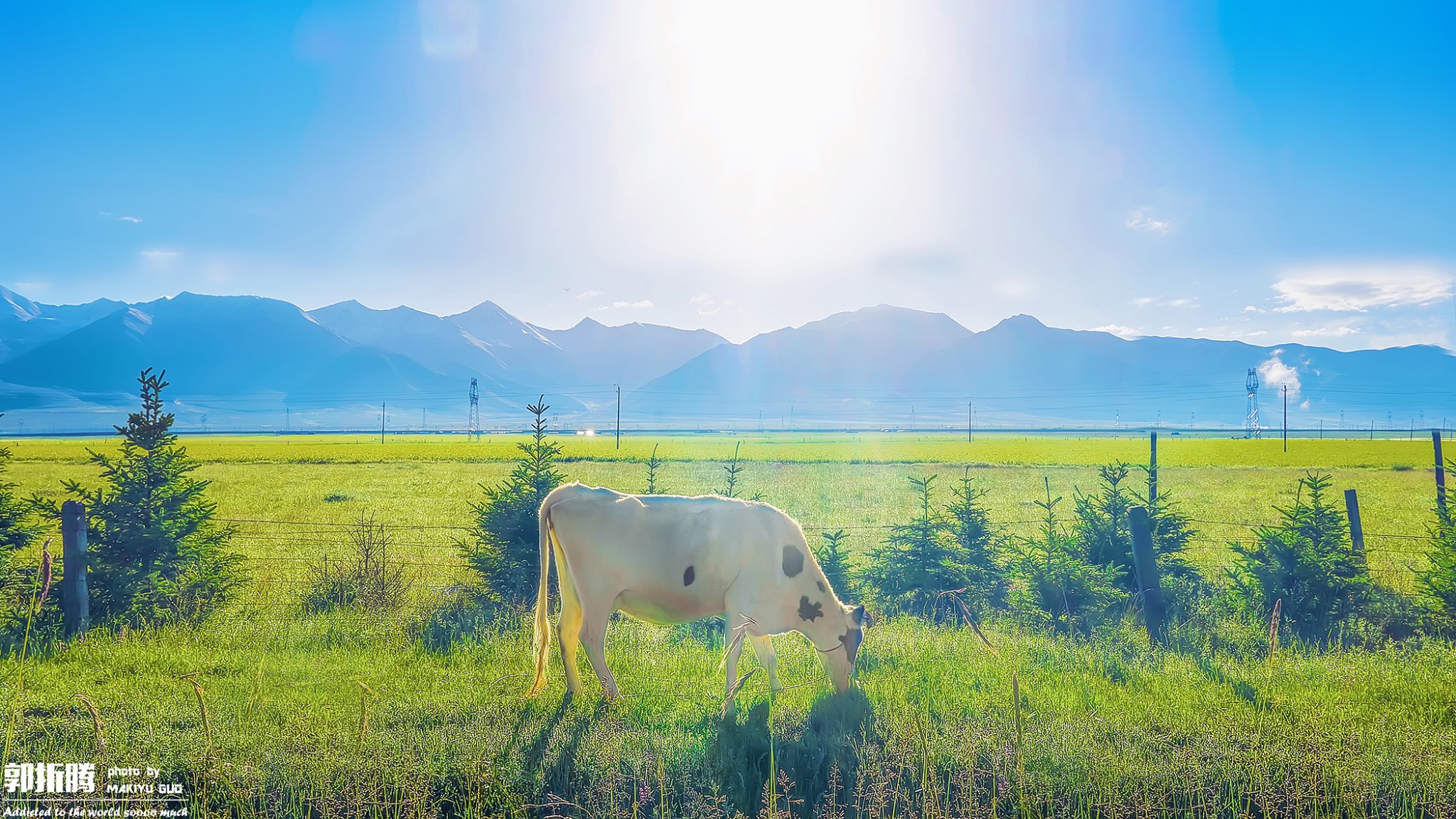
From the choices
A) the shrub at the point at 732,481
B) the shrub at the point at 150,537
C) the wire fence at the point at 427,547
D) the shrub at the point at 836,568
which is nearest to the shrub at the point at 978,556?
the wire fence at the point at 427,547

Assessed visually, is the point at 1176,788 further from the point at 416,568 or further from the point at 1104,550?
the point at 416,568

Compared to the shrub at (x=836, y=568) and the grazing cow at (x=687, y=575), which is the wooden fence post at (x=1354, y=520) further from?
the grazing cow at (x=687, y=575)

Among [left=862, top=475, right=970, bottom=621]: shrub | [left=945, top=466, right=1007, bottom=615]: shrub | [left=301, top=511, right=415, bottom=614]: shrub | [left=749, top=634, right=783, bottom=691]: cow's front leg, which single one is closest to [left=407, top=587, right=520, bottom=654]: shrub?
[left=301, top=511, right=415, bottom=614]: shrub

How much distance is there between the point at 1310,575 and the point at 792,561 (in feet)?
26.8

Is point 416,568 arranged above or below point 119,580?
below

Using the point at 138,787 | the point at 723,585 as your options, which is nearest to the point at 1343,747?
the point at 723,585

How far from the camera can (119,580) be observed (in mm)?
9914

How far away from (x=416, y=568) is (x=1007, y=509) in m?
22.8

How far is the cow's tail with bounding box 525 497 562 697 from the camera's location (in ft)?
24.5

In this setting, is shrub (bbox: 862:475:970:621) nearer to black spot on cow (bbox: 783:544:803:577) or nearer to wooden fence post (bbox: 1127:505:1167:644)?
wooden fence post (bbox: 1127:505:1167:644)

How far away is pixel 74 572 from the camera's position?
9.33m

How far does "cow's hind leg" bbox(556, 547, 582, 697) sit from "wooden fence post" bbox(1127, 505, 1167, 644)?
7.60 meters

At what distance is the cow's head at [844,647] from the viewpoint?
755cm

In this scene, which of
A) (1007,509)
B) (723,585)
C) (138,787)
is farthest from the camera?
(1007,509)
